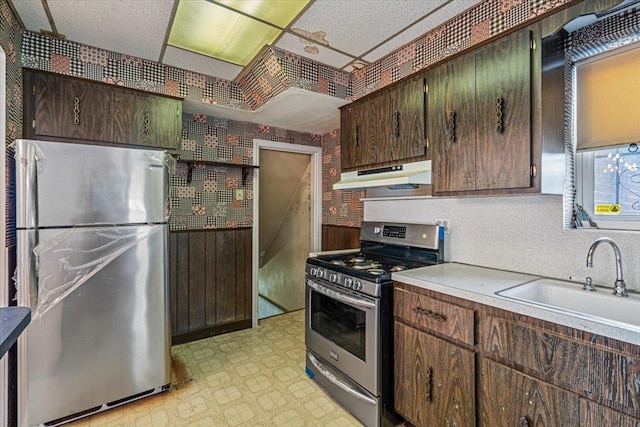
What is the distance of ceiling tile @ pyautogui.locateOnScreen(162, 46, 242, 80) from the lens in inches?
92.4

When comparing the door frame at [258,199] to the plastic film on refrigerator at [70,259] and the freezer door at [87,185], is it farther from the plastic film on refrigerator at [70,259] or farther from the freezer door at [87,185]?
the plastic film on refrigerator at [70,259]

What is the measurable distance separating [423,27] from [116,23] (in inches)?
76.3

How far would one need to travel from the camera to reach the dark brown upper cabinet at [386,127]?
213cm

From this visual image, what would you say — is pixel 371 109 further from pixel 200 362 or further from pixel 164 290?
pixel 200 362

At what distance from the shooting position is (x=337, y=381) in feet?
6.91

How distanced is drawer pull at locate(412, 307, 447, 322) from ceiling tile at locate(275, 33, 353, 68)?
6.17 feet

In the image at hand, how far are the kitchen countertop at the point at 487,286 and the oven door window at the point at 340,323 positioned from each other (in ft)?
1.27

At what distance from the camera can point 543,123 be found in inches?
60.1

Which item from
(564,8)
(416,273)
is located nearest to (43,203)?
(416,273)

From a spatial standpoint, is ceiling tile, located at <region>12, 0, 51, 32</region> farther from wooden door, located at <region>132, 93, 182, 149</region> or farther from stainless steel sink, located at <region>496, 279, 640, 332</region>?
stainless steel sink, located at <region>496, 279, 640, 332</region>

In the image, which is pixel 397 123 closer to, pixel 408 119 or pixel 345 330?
pixel 408 119

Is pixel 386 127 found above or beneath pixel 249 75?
beneath

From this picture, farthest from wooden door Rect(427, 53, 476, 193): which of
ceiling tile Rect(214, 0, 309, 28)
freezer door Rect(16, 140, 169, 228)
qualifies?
freezer door Rect(16, 140, 169, 228)

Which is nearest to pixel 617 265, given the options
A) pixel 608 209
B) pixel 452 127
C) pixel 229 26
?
pixel 608 209
